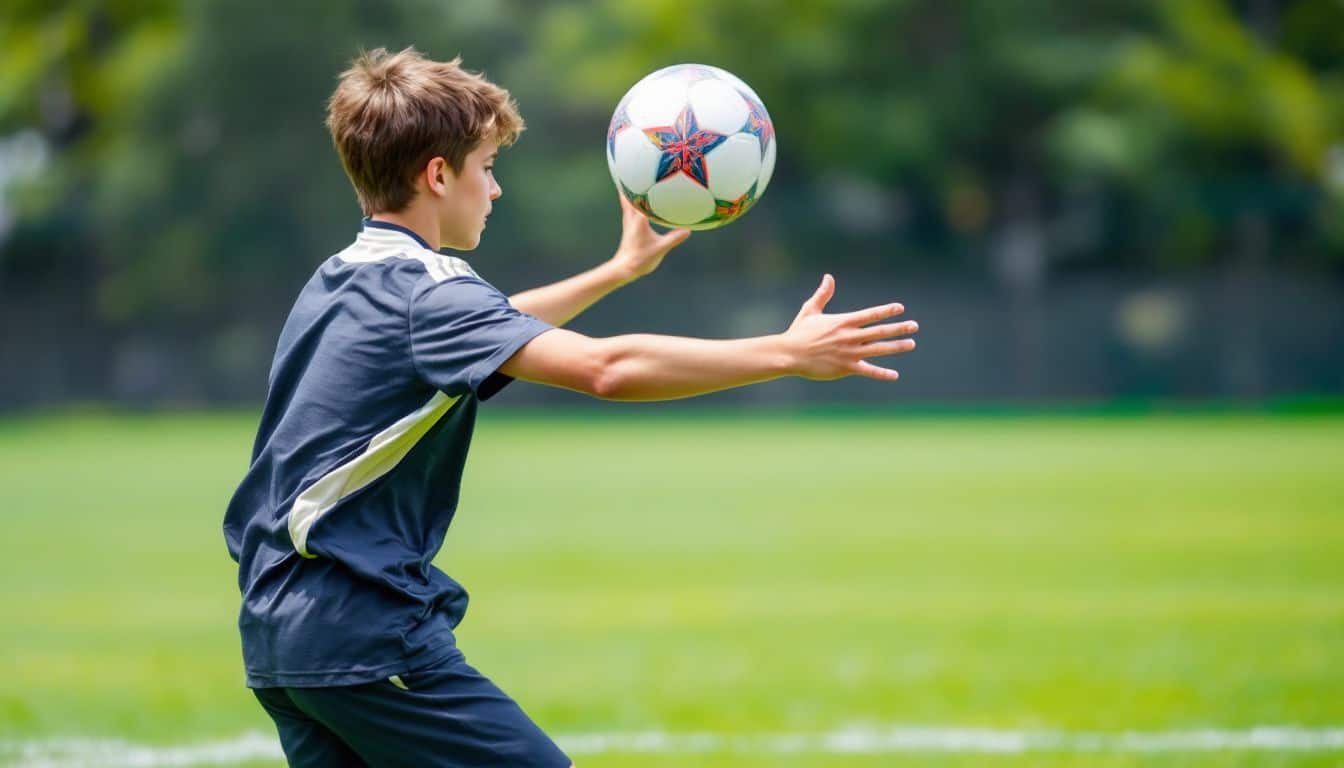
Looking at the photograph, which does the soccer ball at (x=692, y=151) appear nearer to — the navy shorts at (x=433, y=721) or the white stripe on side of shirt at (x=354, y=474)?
the white stripe on side of shirt at (x=354, y=474)

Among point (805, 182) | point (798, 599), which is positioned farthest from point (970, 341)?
point (798, 599)

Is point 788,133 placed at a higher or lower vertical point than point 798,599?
higher

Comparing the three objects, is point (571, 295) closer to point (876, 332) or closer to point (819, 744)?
point (876, 332)

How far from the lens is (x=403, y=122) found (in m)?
3.39

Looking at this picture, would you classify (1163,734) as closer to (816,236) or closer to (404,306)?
(404,306)

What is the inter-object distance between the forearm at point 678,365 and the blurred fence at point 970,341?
87.3 feet

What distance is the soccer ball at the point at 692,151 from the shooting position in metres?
4.26

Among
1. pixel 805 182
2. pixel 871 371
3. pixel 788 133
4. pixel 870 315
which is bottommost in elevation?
pixel 871 371

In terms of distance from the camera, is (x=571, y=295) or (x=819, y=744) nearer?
(x=571, y=295)

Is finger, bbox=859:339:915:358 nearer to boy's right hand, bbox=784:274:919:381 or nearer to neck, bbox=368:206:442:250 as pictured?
boy's right hand, bbox=784:274:919:381

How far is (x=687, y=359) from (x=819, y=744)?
3.14 meters

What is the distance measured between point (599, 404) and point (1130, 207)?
12.9m

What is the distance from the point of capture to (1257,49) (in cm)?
3278

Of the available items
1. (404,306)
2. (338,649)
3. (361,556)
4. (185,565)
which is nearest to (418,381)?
(404,306)
